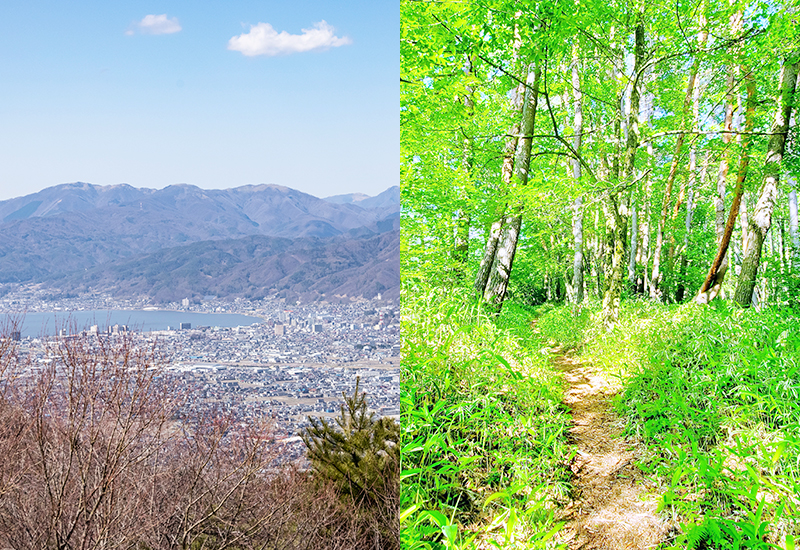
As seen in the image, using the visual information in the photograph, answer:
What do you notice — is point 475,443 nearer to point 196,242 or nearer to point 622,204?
point 622,204

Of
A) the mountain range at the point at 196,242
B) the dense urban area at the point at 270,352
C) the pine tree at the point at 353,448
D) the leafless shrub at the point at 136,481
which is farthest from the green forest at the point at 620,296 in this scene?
the mountain range at the point at 196,242

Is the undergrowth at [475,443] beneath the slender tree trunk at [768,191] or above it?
beneath

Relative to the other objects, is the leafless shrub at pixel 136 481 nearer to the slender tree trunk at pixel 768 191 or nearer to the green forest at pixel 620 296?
the green forest at pixel 620 296

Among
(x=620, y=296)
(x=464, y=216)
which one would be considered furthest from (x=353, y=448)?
(x=620, y=296)

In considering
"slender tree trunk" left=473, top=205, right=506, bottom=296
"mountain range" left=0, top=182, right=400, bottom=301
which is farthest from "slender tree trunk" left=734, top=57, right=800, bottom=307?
"mountain range" left=0, top=182, right=400, bottom=301

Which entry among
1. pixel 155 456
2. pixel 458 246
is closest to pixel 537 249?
pixel 458 246

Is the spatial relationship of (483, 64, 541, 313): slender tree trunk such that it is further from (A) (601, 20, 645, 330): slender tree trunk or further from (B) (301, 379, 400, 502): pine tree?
(B) (301, 379, 400, 502): pine tree

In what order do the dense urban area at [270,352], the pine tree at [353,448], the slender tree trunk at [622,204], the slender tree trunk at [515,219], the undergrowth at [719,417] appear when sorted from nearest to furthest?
1. the undergrowth at [719,417]
2. the slender tree trunk at [622,204]
3. the slender tree trunk at [515,219]
4. the pine tree at [353,448]
5. the dense urban area at [270,352]
